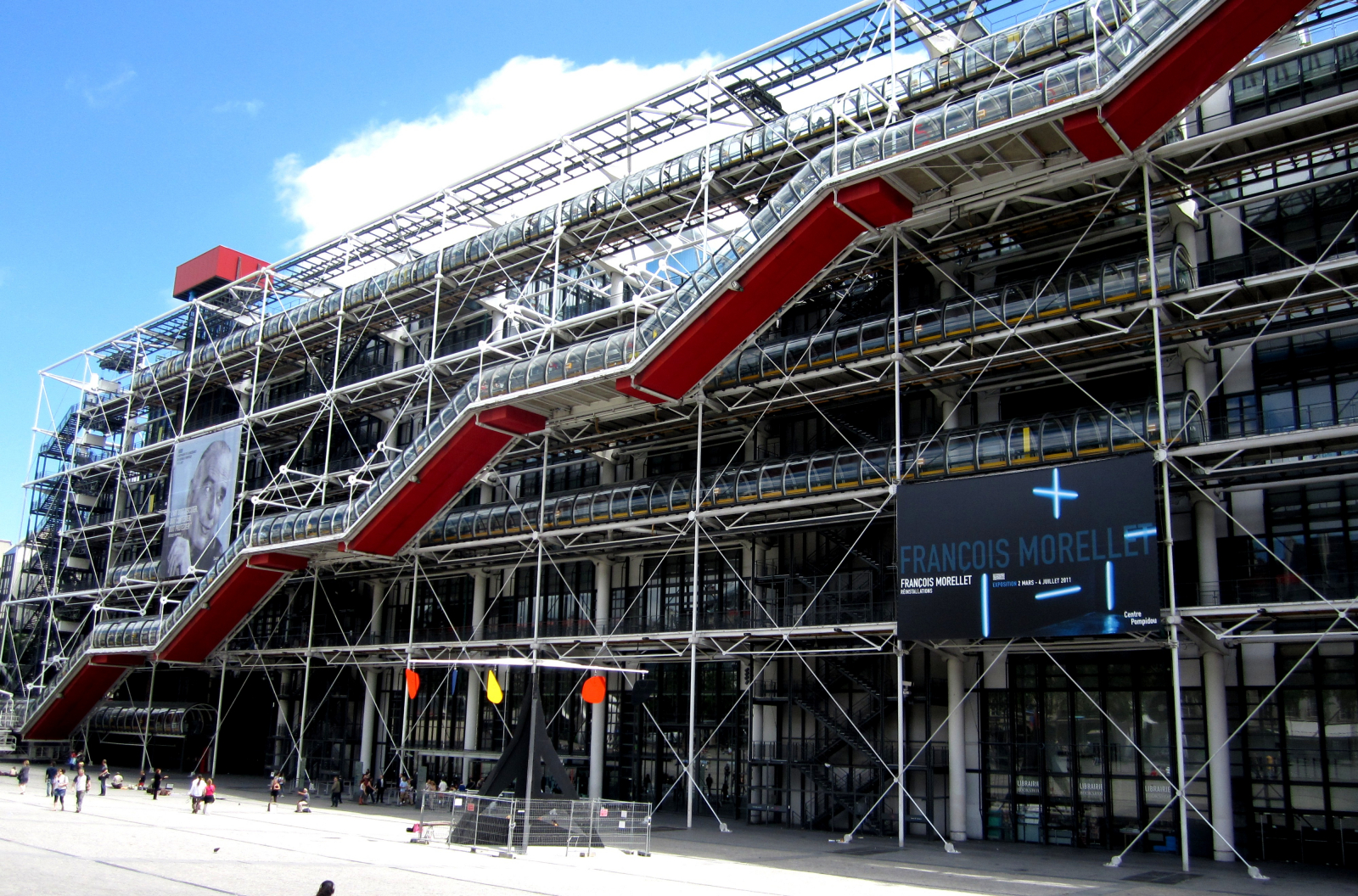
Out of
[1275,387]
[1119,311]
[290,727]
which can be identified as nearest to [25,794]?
[290,727]

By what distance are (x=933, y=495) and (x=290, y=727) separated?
27.6m

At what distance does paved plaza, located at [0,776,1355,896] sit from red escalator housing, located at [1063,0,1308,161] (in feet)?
41.1

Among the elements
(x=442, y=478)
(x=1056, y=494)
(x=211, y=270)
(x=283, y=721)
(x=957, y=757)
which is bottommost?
(x=283, y=721)

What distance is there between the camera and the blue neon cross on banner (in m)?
20.4

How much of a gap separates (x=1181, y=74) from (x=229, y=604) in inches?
1211

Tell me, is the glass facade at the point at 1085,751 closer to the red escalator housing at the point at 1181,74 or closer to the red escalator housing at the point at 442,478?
the red escalator housing at the point at 1181,74

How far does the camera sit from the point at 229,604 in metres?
36.1

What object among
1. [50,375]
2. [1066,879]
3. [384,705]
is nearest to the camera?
[1066,879]

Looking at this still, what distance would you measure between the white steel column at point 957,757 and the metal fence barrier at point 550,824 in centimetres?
680

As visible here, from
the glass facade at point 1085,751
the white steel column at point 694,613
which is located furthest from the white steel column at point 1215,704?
the white steel column at point 694,613

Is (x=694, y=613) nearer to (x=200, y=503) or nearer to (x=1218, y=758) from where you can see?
(x=1218, y=758)

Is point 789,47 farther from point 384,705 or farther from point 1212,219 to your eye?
point 384,705

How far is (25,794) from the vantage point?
30.7 metres

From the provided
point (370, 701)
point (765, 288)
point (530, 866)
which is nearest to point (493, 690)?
point (530, 866)
